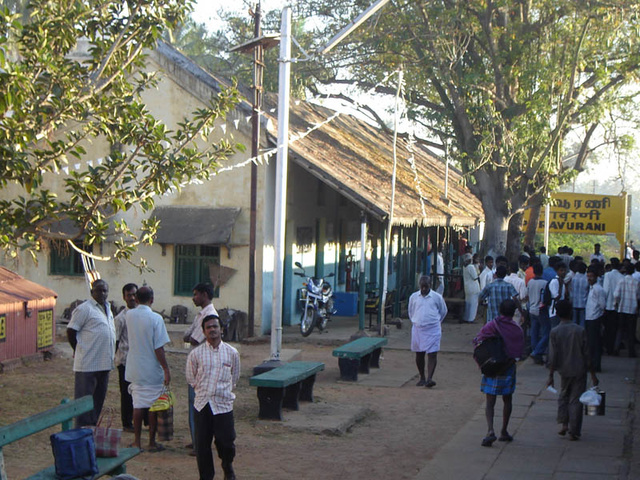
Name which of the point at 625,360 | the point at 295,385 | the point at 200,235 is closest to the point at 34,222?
the point at 295,385

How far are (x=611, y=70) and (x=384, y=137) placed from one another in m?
12.1

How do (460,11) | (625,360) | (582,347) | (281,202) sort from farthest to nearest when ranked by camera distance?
(460,11) → (625,360) → (281,202) → (582,347)

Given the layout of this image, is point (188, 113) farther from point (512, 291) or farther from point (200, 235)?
point (512, 291)

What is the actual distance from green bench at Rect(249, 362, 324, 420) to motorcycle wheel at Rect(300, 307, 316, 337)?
6.63 meters

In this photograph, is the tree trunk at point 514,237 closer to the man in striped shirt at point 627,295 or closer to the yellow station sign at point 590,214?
the yellow station sign at point 590,214

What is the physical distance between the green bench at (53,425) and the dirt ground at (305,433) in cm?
127

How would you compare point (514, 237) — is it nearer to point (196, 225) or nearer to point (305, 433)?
A: point (196, 225)

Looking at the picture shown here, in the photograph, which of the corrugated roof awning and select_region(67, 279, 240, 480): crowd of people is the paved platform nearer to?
select_region(67, 279, 240, 480): crowd of people

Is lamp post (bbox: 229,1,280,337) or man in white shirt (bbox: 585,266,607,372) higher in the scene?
lamp post (bbox: 229,1,280,337)

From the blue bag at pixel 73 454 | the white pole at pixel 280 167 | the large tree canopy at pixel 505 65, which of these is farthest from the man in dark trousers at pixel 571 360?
the large tree canopy at pixel 505 65

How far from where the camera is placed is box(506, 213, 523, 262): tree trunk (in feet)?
90.0

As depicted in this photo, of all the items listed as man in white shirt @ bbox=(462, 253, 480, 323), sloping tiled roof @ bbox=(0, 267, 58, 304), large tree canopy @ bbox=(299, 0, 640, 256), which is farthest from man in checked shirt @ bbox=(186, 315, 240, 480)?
large tree canopy @ bbox=(299, 0, 640, 256)

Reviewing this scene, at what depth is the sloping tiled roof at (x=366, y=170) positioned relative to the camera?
58.9 feet

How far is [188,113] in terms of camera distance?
18797 millimetres
